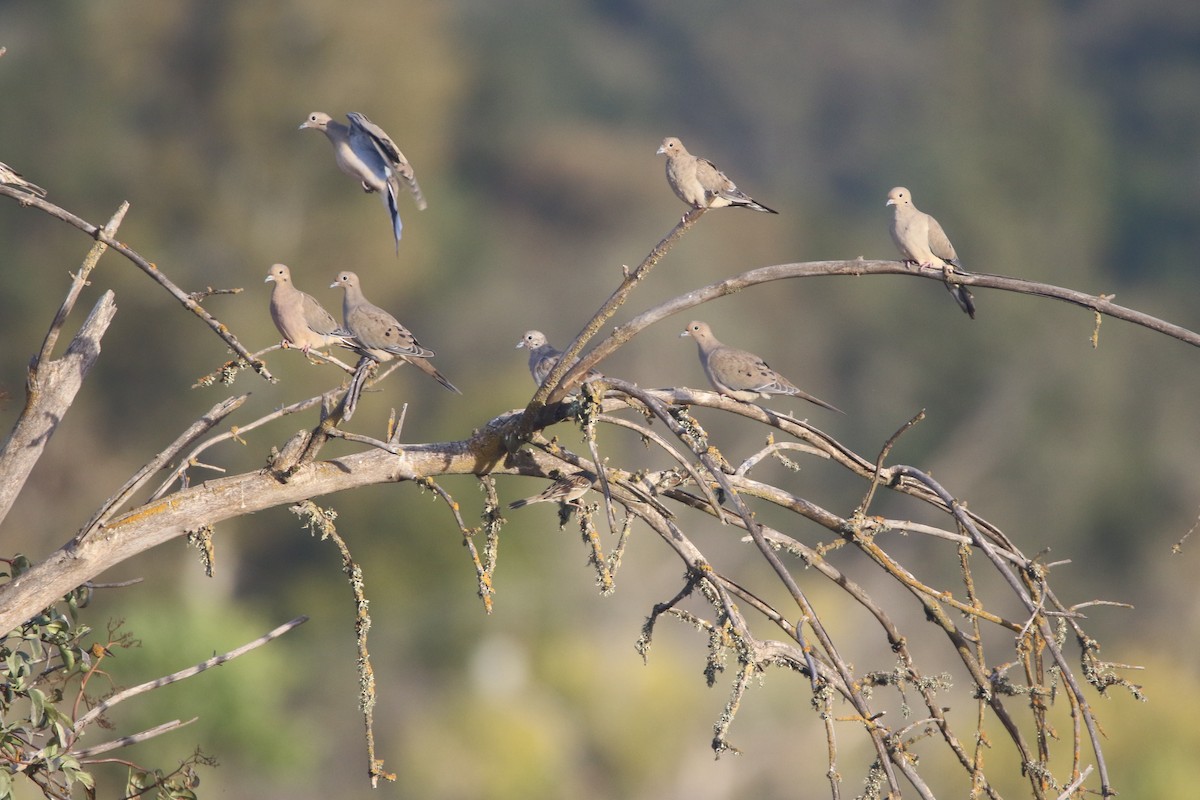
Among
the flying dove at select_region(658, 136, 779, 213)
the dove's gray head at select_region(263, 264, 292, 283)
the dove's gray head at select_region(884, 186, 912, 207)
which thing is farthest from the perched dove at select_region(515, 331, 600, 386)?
the dove's gray head at select_region(884, 186, 912, 207)

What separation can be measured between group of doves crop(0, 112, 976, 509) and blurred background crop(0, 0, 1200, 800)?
39.9 feet

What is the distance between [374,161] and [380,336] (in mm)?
1177

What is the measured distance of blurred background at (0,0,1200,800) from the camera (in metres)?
31.9

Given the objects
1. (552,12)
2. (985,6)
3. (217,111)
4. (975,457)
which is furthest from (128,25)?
(985,6)

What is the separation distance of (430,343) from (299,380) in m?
9.48

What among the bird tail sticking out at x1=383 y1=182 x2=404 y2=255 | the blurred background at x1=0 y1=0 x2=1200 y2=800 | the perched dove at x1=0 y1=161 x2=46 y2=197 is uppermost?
the blurred background at x1=0 y1=0 x2=1200 y2=800

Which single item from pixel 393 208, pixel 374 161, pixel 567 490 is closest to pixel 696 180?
pixel 374 161

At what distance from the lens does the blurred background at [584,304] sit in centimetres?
3188

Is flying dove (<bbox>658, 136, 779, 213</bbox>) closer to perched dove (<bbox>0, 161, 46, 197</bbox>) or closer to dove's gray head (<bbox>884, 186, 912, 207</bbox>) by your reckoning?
dove's gray head (<bbox>884, 186, 912, 207</bbox>)

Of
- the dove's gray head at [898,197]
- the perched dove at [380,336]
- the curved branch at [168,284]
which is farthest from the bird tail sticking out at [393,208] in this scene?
the dove's gray head at [898,197]

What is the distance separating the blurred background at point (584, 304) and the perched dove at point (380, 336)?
1178cm

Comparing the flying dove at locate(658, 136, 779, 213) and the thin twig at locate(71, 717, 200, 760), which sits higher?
the flying dove at locate(658, 136, 779, 213)

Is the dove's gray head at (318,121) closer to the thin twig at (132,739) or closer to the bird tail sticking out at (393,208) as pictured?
Result: the bird tail sticking out at (393,208)

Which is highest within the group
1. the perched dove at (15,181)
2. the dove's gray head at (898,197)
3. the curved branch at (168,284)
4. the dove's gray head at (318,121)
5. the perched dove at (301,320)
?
the dove's gray head at (898,197)
